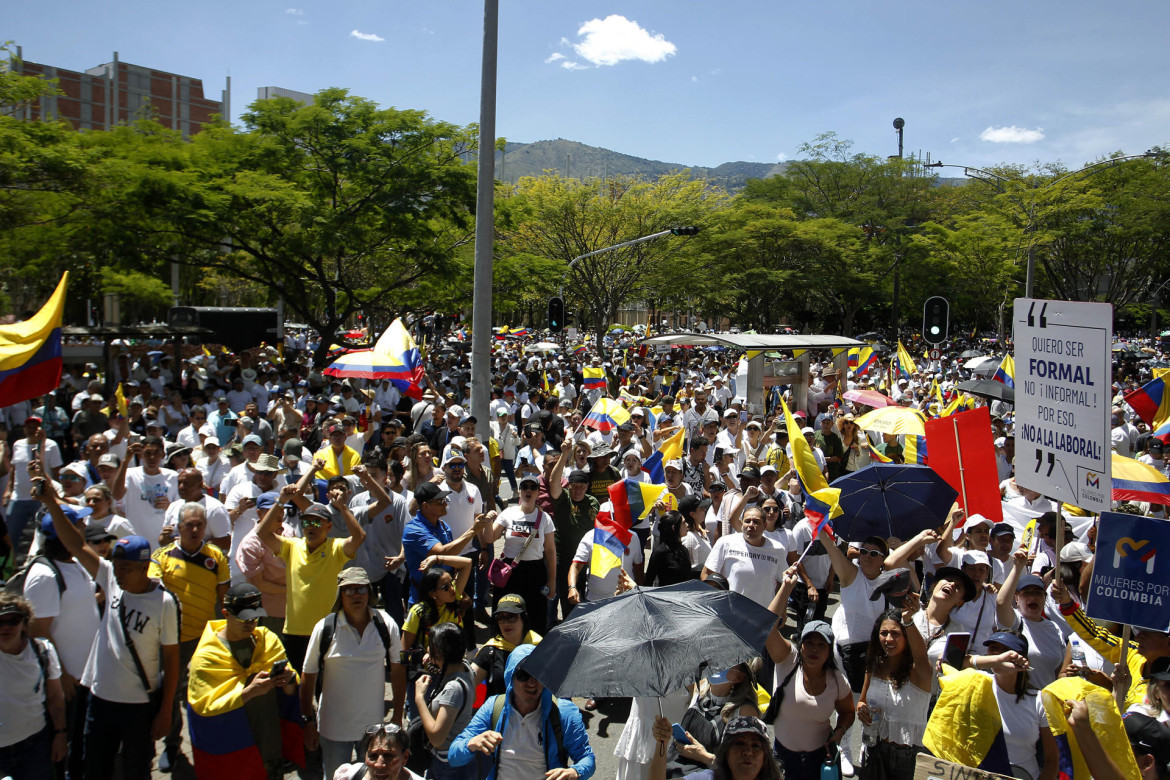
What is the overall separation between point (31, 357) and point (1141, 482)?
9.11 metres

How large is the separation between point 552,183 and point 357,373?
26.7m

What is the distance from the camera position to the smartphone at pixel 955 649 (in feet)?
15.1

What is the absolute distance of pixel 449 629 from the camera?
4.28m

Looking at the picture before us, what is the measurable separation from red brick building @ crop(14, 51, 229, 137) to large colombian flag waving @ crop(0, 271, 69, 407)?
3547 inches

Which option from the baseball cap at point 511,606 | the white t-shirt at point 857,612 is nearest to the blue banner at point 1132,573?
the white t-shirt at point 857,612

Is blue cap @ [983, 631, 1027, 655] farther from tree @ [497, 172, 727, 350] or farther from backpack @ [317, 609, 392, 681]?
tree @ [497, 172, 727, 350]

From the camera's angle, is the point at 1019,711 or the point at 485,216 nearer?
the point at 1019,711

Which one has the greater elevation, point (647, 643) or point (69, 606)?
point (647, 643)

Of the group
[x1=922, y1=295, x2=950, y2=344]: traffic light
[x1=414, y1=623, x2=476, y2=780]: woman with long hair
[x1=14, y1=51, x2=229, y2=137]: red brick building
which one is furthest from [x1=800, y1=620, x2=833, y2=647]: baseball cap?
[x1=14, y1=51, x2=229, y2=137]: red brick building

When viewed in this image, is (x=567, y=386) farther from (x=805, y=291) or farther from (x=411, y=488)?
(x=805, y=291)

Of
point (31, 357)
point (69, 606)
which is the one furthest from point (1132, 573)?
point (31, 357)

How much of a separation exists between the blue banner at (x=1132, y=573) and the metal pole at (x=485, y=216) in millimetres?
6139

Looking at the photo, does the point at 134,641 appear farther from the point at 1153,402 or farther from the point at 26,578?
the point at 1153,402

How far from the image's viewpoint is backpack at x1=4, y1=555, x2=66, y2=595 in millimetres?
4500
